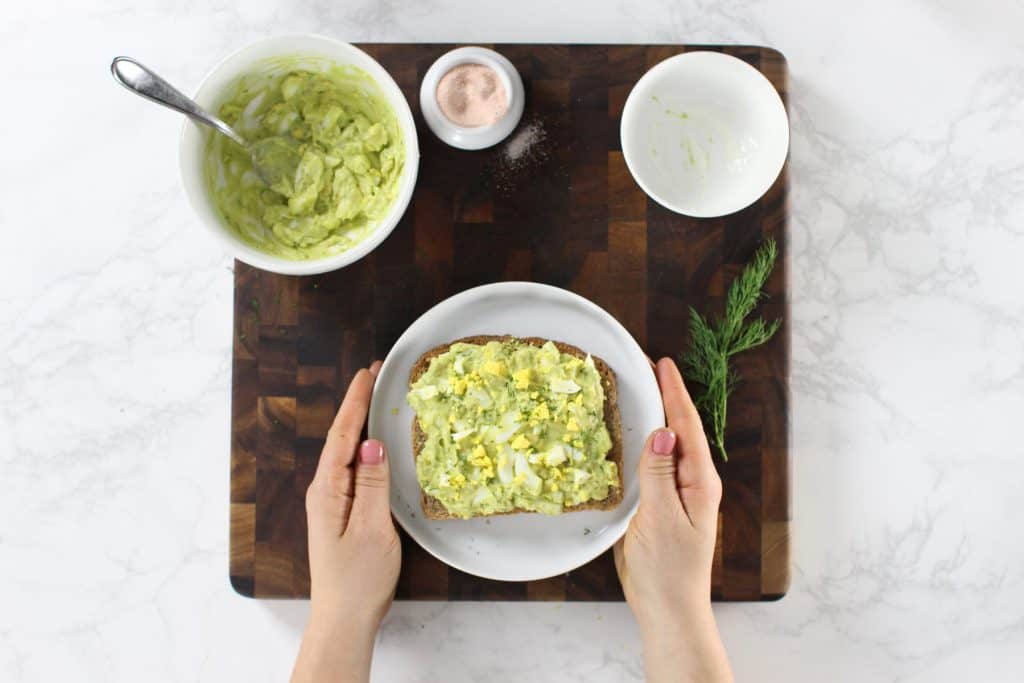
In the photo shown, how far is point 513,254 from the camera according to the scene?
2.14 metres

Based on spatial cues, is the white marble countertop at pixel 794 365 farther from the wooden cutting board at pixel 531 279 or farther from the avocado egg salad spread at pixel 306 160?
the avocado egg salad spread at pixel 306 160

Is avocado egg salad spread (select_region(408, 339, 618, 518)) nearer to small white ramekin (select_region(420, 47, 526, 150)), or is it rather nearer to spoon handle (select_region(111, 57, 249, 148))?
small white ramekin (select_region(420, 47, 526, 150))

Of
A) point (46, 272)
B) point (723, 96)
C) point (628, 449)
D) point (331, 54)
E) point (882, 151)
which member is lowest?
point (628, 449)

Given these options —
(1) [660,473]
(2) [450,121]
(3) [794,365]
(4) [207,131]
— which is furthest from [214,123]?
(3) [794,365]

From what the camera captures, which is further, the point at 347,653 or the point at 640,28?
the point at 640,28

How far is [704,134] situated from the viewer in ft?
6.91

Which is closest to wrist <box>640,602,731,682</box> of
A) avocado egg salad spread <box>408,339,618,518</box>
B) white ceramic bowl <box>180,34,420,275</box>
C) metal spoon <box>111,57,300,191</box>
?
avocado egg salad spread <box>408,339,618,518</box>

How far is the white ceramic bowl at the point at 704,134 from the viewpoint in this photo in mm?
2021

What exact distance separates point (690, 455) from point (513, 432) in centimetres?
44

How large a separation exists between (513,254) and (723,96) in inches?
25.3

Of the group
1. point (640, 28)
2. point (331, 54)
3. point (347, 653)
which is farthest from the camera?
point (640, 28)

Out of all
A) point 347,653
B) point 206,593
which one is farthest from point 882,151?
point 206,593

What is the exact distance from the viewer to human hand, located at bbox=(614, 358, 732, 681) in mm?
1998

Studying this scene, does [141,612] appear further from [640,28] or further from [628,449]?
[640,28]
